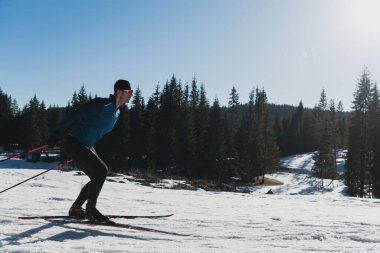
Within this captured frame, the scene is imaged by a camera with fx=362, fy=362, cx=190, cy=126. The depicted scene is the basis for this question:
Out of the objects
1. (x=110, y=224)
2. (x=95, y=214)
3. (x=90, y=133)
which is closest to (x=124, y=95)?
(x=90, y=133)

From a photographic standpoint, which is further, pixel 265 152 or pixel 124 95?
pixel 265 152

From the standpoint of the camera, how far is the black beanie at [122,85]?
5.75 m

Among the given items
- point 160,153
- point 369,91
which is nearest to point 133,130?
point 160,153

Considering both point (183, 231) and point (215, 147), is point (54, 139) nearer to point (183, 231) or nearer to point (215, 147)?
A: point (183, 231)

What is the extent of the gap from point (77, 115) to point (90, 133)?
0.39m

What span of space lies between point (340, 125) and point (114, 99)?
111 meters

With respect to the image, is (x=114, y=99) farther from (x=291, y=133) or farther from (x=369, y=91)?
(x=291, y=133)

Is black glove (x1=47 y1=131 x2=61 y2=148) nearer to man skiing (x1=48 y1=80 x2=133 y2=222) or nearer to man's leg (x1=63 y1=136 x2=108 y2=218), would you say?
man skiing (x1=48 y1=80 x2=133 y2=222)

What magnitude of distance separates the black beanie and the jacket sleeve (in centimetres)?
50

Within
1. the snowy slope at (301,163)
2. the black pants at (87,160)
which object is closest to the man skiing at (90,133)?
the black pants at (87,160)

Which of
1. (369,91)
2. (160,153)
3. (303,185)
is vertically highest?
(369,91)

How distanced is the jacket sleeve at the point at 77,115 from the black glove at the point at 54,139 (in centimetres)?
5

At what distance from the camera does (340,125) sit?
10719cm

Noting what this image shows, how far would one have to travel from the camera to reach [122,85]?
5766 millimetres
